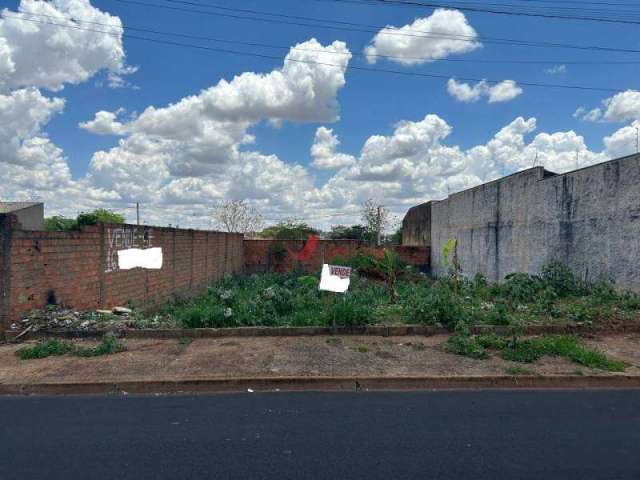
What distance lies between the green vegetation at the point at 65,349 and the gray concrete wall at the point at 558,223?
1070 cm

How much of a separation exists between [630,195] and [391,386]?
800 cm

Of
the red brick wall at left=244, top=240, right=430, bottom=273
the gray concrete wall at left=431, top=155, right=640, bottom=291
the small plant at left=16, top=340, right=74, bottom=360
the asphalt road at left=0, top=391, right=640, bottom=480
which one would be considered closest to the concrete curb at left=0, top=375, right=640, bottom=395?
the asphalt road at left=0, top=391, right=640, bottom=480

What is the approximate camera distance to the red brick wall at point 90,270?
25.8ft

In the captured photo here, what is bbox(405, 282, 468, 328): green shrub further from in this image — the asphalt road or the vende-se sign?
the asphalt road

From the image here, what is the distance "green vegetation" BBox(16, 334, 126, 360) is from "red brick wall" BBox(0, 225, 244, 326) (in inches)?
36.5

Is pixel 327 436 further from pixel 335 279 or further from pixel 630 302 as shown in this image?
pixel 630 302

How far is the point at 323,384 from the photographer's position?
627cm

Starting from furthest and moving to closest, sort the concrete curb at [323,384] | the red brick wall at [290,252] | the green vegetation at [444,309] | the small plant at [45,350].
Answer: the red brick wall at [290,252]
the green vegetation at [444,309]
the small plant at [45,350]
the concrete curb at [323,384]

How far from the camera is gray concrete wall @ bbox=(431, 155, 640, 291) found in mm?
10812

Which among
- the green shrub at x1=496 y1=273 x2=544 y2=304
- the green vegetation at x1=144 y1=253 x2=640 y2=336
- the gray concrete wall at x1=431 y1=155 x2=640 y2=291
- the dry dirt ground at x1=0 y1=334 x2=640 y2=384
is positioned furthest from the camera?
the green shrub at x1=496 y1=273 x2=544 y2=304

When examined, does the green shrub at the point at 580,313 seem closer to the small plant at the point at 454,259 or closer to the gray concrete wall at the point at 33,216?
the small plant at the point at 454,259

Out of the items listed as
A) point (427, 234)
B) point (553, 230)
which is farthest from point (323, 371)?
point (427, 234)

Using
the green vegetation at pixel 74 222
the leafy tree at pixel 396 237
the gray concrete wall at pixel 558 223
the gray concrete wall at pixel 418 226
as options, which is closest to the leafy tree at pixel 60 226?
the green vegetation at pixel 74 222

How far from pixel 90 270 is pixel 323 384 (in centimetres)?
556
